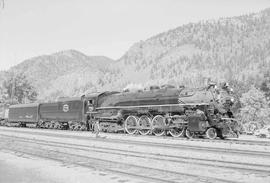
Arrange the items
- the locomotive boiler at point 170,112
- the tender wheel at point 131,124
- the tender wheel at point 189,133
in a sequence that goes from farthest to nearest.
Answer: the tender wheel at point 131,124
the tender wheel at point 189,133
the locomotive boiler at point 170,112

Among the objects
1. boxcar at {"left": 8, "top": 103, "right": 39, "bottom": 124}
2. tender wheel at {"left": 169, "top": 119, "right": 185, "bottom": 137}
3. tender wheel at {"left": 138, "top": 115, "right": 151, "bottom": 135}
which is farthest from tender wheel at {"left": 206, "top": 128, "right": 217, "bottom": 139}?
boxcar at {"left": 8, "top": 103, "right": 39, "bottom": 124}

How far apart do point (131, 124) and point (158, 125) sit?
2.65m

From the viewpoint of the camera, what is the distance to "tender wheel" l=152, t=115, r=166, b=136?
69.1ft

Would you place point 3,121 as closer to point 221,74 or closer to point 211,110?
point 211,110

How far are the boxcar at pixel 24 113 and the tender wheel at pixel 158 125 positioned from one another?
1852 centimetres

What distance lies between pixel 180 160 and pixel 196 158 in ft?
1.85

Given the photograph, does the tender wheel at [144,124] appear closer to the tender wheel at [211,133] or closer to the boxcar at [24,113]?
the tender wheel at [211,133]

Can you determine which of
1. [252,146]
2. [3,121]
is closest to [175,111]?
[252,146]

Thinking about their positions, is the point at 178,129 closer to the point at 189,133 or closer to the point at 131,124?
the point at 189,133

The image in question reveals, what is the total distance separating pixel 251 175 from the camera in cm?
875

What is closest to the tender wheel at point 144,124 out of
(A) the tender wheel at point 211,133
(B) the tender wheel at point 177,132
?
(B) the tender wheel at point 177,132

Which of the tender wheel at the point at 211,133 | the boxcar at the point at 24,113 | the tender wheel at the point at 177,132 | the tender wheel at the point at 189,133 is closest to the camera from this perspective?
the tender wheel at the point at 211,133

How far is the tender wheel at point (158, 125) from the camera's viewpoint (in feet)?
69.1

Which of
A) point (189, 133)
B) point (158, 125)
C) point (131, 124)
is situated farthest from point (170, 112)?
point (131, 124)
